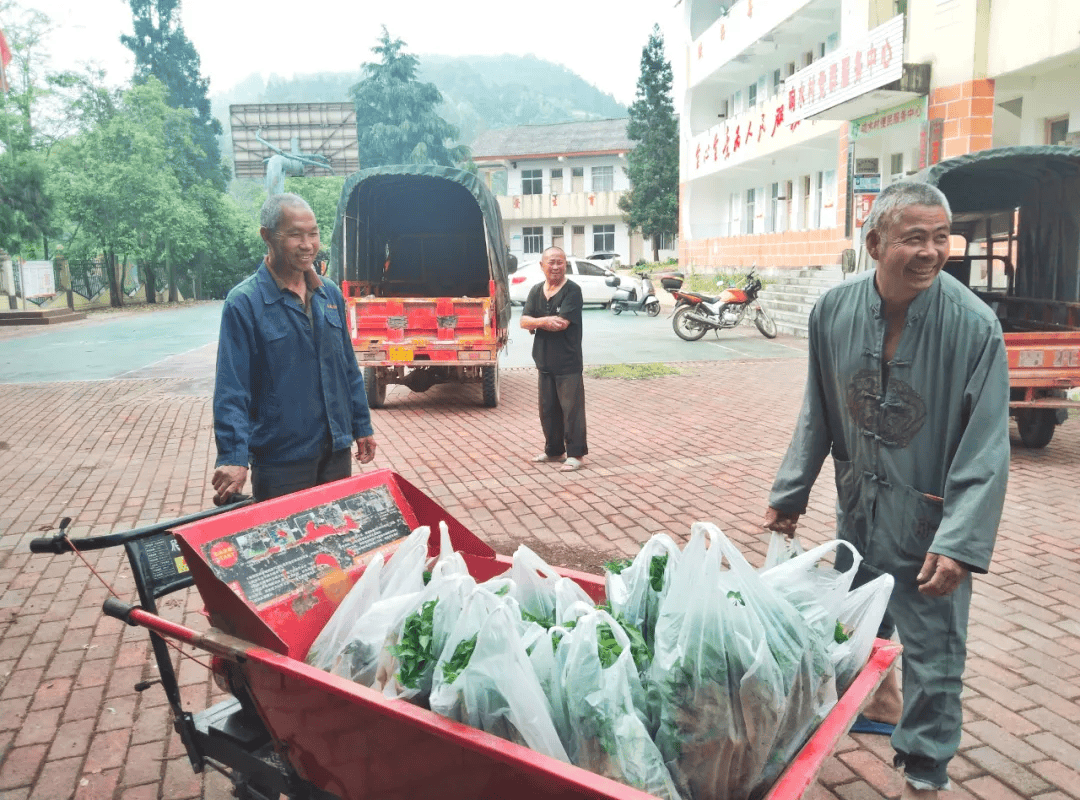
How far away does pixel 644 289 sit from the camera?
79.8ft

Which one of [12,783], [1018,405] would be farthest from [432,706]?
[1018,405]

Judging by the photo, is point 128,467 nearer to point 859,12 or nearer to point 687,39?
point 859,12

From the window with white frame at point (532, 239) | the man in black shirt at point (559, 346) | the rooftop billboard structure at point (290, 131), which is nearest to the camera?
the man in black shirt at point (559, 346)

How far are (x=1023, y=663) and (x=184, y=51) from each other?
A: 57.1 meters

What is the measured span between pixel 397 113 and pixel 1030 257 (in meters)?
41.0

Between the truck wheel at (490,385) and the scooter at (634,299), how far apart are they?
14.0 metres

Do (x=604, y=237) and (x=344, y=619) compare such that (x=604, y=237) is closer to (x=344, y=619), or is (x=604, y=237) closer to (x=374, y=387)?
(x=374, y=387)

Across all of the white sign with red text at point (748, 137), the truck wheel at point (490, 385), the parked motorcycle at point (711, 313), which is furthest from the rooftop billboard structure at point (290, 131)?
the truck wheel at point (490, 385)

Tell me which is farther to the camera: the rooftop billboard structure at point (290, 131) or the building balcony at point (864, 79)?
the rooftop billboard structure at point (290, 131)

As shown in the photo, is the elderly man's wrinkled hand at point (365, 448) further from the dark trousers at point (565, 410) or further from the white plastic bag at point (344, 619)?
the dark trousers at point (565, 410)

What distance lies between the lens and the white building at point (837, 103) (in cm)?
1298

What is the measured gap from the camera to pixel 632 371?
1271cm

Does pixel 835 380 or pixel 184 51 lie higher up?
pixel 184 51

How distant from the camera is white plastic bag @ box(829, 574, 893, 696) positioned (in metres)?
1.99
